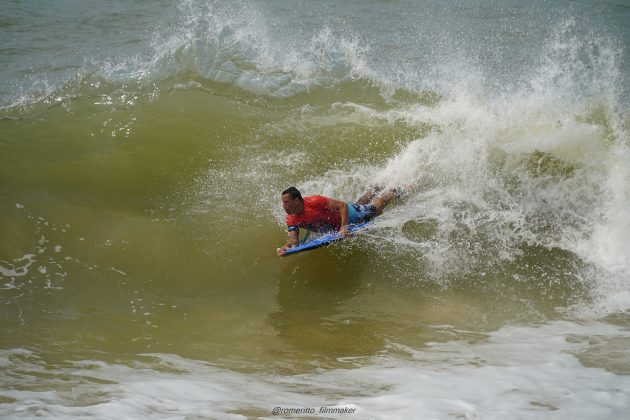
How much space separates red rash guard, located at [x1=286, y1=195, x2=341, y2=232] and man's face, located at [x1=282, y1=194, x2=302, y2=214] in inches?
7.3

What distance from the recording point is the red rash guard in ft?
23.7

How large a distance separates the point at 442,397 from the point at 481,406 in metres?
0.29

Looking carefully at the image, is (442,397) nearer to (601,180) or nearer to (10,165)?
(601,180)

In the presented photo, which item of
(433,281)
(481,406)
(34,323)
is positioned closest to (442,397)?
(481,406)

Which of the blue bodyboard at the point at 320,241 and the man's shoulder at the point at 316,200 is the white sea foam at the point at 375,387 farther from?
the man's shoulder at the point at 316,200

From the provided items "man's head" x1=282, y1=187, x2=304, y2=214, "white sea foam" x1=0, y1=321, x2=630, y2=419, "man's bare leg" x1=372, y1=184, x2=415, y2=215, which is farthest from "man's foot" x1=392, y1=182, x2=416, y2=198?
"white sea foam" x1=0, y1=321, x2=630, y2=419

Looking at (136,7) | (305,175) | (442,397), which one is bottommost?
(442,397)

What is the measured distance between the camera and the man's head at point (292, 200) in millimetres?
6777

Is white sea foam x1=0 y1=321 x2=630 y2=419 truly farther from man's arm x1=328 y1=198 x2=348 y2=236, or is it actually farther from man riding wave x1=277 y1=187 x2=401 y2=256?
man riding wave x1=277 y1=187 x2=401 y2=256

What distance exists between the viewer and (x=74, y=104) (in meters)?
10.6

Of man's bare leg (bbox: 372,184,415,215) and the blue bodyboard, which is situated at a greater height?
man's bare leg (bbox: 372,184,415,215)

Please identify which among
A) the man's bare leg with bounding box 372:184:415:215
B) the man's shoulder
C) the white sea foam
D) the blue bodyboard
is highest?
the man's bare leg with bounding box 372:184:415:215

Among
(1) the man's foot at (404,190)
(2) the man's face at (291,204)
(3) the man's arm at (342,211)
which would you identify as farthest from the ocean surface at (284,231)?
(2) the man's face at (291,204)

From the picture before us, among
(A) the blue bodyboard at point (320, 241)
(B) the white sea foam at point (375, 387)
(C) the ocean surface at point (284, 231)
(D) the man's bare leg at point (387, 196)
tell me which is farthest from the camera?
(D) the man's bare leg at point (387, 196)
